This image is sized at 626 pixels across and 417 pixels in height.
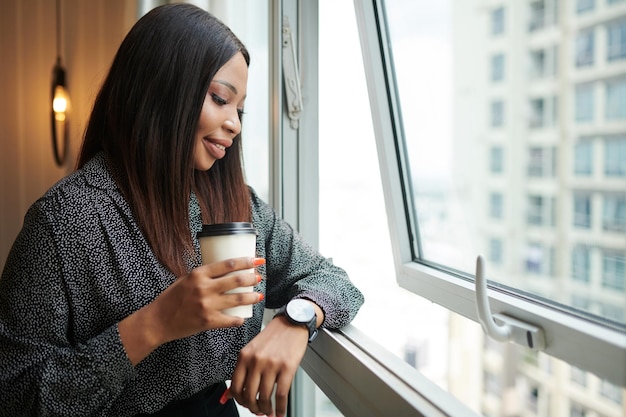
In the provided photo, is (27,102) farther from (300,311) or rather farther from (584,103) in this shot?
(584,103)

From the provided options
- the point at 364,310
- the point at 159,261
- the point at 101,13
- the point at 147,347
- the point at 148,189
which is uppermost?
the point at 101,13

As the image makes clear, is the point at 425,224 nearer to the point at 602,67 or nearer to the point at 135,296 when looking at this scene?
the point at 602,67

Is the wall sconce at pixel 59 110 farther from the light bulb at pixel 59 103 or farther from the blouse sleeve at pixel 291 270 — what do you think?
the blouse sleeve at pixel 291 270

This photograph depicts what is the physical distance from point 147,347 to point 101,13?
2659mm

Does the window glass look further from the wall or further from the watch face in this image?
the wall

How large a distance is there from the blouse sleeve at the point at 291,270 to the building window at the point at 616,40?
777 mm

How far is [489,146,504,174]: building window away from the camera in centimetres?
119

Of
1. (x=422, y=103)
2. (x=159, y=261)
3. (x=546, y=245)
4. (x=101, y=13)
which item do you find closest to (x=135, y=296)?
(x=159, y=261)

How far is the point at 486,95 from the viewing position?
1223 mm

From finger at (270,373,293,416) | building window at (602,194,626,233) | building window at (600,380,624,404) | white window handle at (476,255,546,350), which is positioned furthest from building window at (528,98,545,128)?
finger at (270,373,293,416)

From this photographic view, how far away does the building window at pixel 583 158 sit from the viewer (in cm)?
91

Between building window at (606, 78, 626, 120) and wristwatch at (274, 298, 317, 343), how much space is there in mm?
709

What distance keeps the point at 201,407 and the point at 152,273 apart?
0.34 m

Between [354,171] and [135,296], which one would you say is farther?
[354,171]
